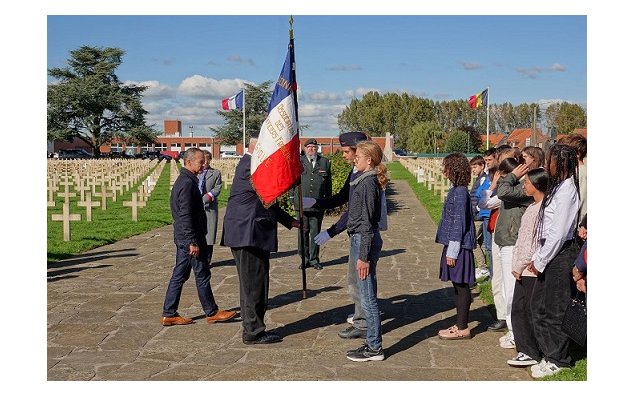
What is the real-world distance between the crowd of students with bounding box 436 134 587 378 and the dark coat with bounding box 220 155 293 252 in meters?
1.45

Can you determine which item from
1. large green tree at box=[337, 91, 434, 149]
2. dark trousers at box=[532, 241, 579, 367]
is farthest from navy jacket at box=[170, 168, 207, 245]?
large green tree at box=[337, 91, 434, 149]

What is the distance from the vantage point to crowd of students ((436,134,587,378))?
17.0 feet

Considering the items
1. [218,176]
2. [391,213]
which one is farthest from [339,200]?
[391,213]

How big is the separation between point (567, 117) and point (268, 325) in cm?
9371

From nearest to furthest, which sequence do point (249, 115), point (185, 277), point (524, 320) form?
point (524, 320) → point (185, 277) → point (249, 115)

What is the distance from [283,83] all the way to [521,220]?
257 cm

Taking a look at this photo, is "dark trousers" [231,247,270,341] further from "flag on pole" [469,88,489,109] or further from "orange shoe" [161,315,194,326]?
"flag on pole" [469,88,489,109]

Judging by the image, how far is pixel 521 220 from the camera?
576 cm

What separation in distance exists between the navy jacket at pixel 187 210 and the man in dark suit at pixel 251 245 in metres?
0.64

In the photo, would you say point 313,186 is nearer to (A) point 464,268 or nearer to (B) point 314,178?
(B) point 314,178

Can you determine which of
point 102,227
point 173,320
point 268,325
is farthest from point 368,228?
point 102,227

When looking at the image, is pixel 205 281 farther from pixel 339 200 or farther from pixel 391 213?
pixel 391 213

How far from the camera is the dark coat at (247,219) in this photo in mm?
6184

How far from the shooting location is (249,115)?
8381 cm
